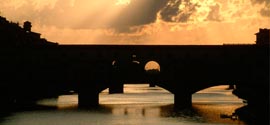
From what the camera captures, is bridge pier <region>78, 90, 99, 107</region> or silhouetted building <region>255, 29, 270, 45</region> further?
silhouetted building <region>255, 29, 270, 45</region>

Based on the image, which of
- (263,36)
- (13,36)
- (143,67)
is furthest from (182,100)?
(263,36)

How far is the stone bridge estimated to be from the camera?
8412cm

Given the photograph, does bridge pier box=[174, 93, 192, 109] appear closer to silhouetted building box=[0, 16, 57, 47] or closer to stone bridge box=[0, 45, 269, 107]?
stone bridge box=[0, 45, 269, 107]

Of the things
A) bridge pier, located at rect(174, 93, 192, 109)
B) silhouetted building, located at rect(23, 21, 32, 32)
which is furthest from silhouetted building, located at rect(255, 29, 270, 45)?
bridge pier, located at rect(174, 93, 192, 109)

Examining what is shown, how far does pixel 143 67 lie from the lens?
84188mm

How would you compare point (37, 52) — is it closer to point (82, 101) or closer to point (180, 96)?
point (82, 101)

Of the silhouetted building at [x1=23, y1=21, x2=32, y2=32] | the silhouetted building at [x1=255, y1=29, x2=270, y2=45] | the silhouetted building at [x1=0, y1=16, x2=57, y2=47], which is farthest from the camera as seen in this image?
the silhouetted building at [x1=255, y1=29, x2=270, y2=45]

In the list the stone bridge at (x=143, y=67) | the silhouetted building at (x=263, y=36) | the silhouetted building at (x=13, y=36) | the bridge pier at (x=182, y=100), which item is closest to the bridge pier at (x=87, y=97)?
the stone bridge at (x=143, y=67)

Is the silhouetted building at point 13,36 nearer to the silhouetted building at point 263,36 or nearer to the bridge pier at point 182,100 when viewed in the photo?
the bridge pier at point 182,100

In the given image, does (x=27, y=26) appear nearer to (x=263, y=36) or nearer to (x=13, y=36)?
(x=13, y=36)

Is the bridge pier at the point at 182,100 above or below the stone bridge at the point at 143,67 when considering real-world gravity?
below

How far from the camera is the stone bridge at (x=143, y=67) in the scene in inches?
3312

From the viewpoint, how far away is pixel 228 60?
277 feet

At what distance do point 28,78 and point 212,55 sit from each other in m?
23.6
